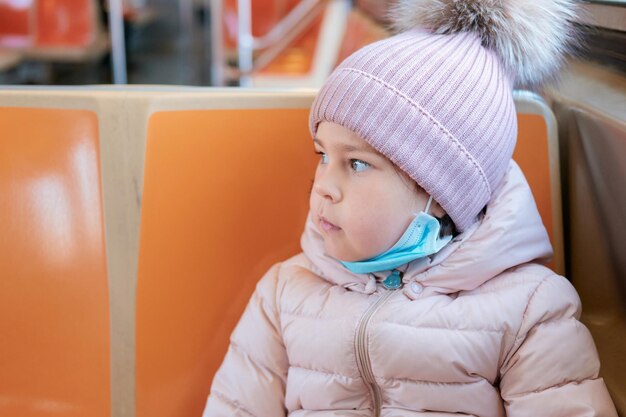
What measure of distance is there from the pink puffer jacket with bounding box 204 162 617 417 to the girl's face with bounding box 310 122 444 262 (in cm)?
8

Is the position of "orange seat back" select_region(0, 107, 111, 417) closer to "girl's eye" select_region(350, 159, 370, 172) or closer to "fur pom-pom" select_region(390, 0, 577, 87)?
"girl's eye" select_region(350, 159, 370, 172)

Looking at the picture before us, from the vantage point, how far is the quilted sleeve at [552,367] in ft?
3.29

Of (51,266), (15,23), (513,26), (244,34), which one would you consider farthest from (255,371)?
(15,23)

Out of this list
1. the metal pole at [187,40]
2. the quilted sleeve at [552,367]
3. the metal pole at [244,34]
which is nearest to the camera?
the quilted sleeve at [552,367]

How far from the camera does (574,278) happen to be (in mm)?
1359

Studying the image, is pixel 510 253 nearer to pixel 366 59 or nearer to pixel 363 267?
pixel 363 267

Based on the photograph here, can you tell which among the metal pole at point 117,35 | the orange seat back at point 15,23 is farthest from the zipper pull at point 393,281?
the orange seat back at point 15,23

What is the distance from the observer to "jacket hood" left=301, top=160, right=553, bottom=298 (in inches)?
43.0

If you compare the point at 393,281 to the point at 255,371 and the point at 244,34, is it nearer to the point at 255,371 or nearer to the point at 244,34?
the point at 255,371

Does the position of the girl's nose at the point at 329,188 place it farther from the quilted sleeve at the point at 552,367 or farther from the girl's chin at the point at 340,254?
the quilted sleeve at the point at 552,367

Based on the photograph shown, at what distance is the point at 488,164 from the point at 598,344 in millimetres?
420

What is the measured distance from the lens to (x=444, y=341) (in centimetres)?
106

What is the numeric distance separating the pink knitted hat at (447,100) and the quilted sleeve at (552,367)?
181 mm

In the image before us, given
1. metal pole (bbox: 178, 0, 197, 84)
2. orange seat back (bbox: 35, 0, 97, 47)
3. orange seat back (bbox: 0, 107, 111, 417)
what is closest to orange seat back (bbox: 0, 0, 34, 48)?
orange seat back (bbox: 35, 0, 97, 47)
